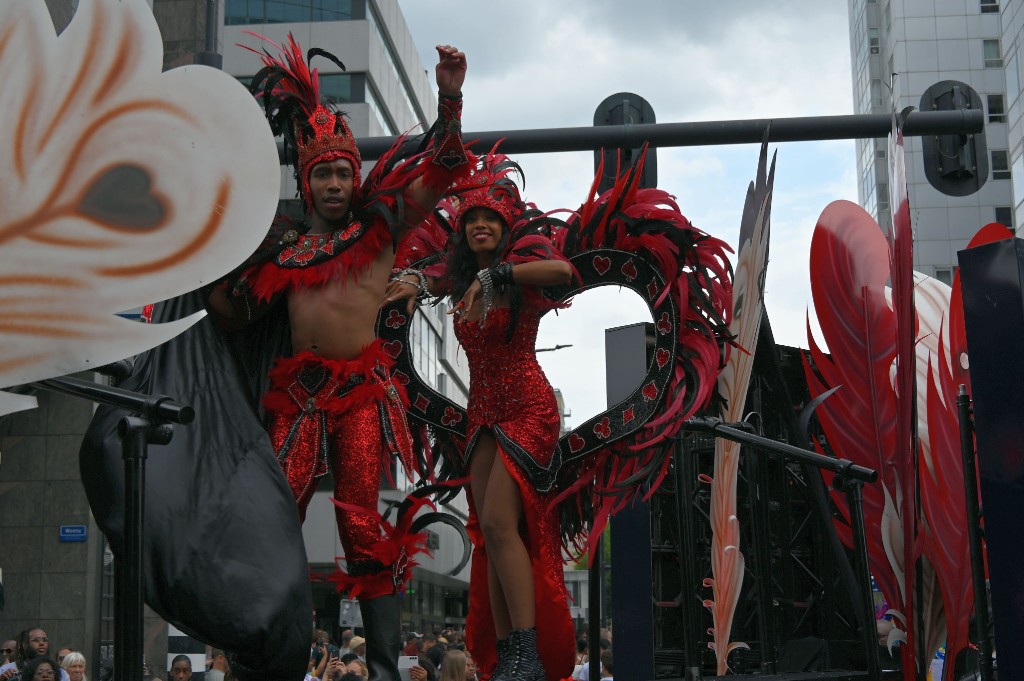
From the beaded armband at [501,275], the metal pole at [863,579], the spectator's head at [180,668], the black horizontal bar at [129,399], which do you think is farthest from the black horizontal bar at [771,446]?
the spectator's head at [180,668]

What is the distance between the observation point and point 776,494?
941 centimetres

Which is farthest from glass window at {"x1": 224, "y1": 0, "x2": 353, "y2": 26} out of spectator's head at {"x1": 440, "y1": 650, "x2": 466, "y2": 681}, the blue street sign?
spectator's head at {"x1": 440, "y1": 650, "x2": 466, "y2": 681}

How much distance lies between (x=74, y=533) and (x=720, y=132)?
10819mm

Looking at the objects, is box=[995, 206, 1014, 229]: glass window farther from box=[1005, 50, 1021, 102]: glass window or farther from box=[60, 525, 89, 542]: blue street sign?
box=[60, 525, 89, 542]: blue street sign

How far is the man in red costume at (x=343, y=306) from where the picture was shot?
388cm

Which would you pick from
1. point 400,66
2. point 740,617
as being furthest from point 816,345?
point 400,66

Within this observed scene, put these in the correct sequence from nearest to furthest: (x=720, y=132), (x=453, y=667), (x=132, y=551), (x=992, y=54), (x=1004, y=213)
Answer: (x=132, y=551)
(x=453, y=667)
(x=720, y=132)
(x=1004, y=213)
(x=992, y=54)

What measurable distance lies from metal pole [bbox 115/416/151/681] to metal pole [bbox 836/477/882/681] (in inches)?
98.7

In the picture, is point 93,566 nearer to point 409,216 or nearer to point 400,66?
point 409,216

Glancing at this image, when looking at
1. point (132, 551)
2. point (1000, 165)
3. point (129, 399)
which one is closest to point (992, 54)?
point (1000, 165)

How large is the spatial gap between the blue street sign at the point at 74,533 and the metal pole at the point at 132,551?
12.9 meters

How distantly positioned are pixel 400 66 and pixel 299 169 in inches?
1111

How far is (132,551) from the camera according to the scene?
7.30 feet

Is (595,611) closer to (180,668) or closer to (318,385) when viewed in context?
(318,385)
